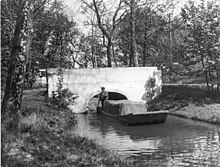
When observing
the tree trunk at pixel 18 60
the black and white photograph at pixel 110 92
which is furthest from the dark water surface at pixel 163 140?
the tree trunk at pixel 18 60

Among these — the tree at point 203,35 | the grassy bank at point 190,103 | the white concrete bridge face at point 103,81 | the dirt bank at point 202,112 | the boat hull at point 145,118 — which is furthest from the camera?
the white concrete bridge face at point 103,81

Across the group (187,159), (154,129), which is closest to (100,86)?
(154,129)

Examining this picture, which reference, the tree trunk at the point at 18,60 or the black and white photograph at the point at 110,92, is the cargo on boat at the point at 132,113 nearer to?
the black and white photograph at the point at 110,92

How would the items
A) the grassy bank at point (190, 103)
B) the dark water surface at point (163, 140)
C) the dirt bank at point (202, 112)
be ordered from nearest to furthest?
1. the dark water surface at point (163, 140)
2. the dirt bank at point (202, 112)
3. the grassy bank at point (190, 103)

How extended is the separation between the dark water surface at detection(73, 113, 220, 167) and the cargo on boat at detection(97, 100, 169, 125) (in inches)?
16.9

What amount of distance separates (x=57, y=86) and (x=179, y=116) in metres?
8.95

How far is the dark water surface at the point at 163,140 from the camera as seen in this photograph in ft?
40.2

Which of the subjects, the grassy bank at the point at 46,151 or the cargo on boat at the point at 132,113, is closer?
the grassy bank at the point at 46,151

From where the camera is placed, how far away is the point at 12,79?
29.3ft

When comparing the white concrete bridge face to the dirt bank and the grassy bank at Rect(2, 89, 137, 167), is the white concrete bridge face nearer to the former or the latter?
the dirt bank

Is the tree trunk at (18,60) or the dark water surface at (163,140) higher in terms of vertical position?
the tree trunk at (18,60)

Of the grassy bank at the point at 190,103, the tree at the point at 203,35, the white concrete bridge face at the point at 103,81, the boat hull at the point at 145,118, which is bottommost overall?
the boat hull at the point at 145,118

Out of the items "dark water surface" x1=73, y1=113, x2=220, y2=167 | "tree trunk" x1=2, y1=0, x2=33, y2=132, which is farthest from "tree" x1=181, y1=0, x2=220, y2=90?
"tree trunk" x1=2, y1=0, x2=33, y2=132

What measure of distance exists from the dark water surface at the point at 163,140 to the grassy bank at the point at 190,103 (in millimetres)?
798
